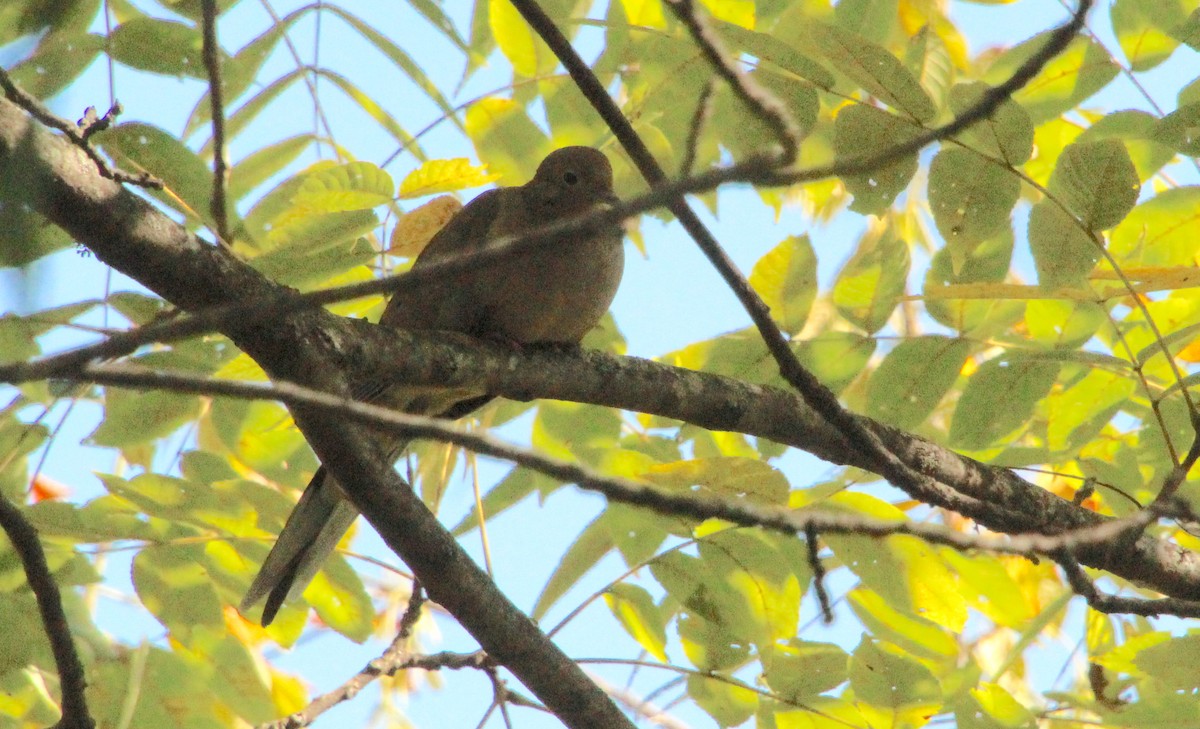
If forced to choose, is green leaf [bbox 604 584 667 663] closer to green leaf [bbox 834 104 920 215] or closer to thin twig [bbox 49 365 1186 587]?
green leaf [bbox 834 104 920 215]

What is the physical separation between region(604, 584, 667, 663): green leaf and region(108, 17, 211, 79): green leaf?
1.90 metres

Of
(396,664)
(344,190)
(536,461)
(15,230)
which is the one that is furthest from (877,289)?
(15,230)

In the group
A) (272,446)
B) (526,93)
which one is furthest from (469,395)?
(526,93)

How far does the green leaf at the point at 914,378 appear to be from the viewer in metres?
3.33

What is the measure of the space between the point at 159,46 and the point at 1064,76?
8.56 feet

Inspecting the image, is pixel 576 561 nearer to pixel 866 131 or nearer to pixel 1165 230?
pixel 866 131

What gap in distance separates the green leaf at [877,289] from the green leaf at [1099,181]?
0.55m

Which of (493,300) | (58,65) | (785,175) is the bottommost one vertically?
(785,175)

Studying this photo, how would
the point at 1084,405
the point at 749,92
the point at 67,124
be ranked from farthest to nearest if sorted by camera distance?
the point at 1084,405
the point at 67,124
the point at 749,92

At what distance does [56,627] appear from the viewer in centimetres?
260

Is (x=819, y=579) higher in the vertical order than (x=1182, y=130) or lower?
lower

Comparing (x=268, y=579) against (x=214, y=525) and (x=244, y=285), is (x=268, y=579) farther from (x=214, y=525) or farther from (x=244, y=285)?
(x=244, y=285)

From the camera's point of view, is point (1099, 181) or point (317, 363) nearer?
point (317, 363)

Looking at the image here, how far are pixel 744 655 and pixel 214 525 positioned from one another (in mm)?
1644
